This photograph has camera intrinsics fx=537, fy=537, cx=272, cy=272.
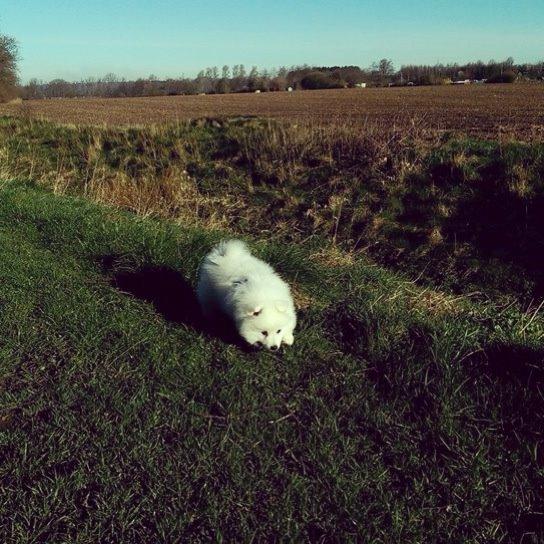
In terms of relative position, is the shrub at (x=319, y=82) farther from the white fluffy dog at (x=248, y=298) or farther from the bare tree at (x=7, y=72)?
the white fluffy dog at (x=248, y=298)

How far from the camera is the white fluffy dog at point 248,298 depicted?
12.9 ft

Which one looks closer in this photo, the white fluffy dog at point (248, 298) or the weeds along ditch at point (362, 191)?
the white fluffy dog at point (248, 298)

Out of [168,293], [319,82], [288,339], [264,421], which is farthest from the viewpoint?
[319,82]

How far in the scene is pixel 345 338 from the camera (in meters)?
4.26

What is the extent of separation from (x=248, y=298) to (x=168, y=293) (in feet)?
4.26

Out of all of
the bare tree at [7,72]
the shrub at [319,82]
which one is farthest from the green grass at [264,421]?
the shrub at [319,82]

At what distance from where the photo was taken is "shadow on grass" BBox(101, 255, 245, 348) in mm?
4441

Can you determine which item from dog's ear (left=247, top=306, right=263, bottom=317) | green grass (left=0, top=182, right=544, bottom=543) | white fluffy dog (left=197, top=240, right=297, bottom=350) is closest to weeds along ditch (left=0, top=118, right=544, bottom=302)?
green grass (left=0, top=182, right=544, bottom=543)

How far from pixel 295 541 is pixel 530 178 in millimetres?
8832

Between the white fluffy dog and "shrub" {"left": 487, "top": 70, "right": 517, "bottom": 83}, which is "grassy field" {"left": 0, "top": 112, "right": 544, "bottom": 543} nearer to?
the white fluffy dog

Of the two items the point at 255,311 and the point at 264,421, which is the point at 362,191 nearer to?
the point at 255,311

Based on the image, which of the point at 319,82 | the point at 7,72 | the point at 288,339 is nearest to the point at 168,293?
the point at 288,339

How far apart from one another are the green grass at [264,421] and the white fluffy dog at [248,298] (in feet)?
0.62

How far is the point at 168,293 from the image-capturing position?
5.06 m
